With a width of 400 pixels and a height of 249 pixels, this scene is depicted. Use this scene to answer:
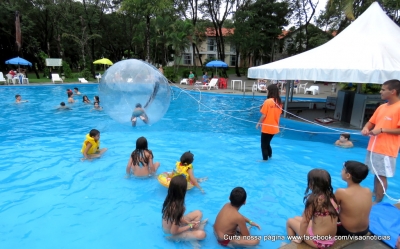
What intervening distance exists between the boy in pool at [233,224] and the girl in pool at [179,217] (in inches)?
11.9

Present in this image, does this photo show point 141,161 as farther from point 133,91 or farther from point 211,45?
point 211,45

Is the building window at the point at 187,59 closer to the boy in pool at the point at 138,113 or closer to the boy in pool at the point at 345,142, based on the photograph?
the boy in pool at the point at 138,113

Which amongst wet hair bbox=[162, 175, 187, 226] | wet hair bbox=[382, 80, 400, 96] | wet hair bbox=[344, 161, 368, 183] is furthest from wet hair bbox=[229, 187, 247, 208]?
wet hair bbox=[382, 80, 400, 96]

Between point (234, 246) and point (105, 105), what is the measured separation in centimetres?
552

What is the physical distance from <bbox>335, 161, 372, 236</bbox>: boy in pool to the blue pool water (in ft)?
3.24

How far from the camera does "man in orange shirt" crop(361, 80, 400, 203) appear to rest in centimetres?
373

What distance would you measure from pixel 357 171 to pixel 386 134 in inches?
58.0

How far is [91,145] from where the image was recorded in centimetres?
623

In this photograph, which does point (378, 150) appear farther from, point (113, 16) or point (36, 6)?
point (113, 16)

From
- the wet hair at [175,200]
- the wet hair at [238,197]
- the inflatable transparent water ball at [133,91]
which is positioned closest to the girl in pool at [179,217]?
the wet hair at [175,200]

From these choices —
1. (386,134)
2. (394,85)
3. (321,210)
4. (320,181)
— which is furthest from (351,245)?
(394,85)

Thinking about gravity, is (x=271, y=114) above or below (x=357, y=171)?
above

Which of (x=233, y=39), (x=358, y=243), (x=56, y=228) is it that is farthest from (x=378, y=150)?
(x=233, y=39)

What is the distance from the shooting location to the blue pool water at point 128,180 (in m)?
3.75
